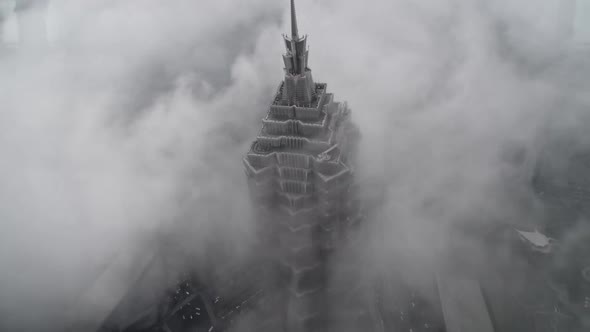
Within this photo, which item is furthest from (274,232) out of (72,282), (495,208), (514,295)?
(495,208)

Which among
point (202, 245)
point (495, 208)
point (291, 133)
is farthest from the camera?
point (495, 208)

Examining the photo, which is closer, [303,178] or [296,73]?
[296,73]

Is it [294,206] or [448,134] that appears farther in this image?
[448,134]

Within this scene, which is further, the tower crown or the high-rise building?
the high-rise building

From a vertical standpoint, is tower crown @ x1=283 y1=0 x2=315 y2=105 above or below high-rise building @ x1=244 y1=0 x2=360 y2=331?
above

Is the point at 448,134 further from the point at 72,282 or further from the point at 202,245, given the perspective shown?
the point at 72,282

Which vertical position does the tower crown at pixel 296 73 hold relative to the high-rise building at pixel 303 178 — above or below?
above

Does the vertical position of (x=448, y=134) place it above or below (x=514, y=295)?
above

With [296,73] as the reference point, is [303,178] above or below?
below
